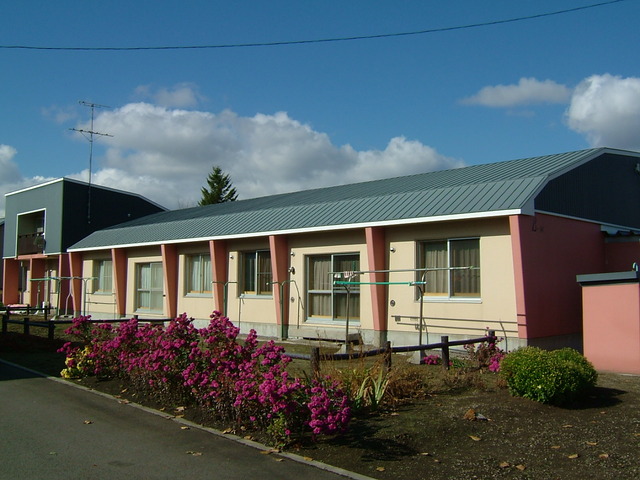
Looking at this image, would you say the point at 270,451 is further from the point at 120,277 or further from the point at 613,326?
the point at 120,277

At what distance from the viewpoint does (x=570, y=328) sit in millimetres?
15422

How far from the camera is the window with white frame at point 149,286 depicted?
84.1 ft

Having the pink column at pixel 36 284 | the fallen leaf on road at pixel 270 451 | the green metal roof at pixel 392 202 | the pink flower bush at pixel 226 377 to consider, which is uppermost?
the green metal roof at pixel 392 202

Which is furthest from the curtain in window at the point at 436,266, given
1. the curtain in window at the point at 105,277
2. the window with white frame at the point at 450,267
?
the curtain in window at the point at 105,277

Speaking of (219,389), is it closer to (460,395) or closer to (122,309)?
(460,395)

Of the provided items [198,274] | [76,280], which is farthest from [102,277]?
[198,274]

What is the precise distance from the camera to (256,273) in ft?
68.9

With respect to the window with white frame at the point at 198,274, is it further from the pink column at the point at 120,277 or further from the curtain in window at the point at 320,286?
the curtain in window at the point at 320,286

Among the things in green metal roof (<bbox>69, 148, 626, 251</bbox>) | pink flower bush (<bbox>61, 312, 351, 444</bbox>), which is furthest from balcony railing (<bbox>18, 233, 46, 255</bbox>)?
pink flower bush (<bbox>61, 312, 351, 444</bbox>)

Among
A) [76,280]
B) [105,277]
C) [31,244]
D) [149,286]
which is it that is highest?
[31,244]

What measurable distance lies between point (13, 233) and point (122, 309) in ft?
50.0

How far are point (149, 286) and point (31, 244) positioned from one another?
13.8 meters

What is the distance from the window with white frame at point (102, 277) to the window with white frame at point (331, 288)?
13598 mm

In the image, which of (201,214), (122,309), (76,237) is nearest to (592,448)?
(201,214)
